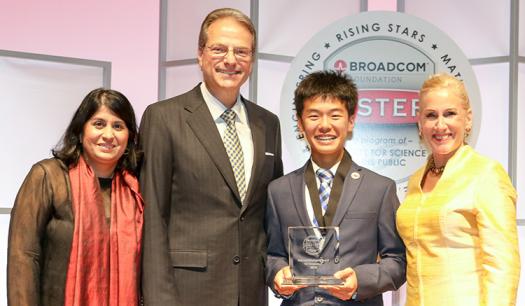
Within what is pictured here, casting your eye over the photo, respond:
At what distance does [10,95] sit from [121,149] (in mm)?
2971

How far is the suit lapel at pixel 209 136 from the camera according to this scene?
276cm

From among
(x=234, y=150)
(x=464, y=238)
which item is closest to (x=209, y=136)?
(x=234, y=150)

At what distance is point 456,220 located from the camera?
255 cm

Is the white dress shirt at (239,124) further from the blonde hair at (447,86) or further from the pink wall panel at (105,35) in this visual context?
the pink wall panel at (105,35)

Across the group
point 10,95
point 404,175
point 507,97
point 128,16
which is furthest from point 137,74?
point 507,97

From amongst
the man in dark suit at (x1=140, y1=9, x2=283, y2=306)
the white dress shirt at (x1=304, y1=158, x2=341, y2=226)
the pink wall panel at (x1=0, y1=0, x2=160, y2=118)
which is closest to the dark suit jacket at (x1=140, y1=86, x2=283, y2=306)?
the man in dark suit at (x1=140, y1=9, x2=283, y2=306)

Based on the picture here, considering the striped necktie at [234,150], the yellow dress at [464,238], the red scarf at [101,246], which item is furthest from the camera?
the striped necktie at [234,150]

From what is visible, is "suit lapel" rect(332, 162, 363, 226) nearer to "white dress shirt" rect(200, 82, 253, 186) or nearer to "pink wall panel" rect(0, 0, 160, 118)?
"white dress shirt" rect(200, 82, 253, 186)

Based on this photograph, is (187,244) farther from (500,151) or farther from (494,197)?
(500,151)

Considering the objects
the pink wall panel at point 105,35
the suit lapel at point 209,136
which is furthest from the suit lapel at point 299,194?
the pink wall panel at point 105,35

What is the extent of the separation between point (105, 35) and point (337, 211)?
146 inches

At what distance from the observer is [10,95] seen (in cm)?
542

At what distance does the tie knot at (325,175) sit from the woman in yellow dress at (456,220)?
0.30 metres

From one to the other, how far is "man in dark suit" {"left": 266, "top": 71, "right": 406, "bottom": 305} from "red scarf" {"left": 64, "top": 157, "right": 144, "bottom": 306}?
1.79 ft
